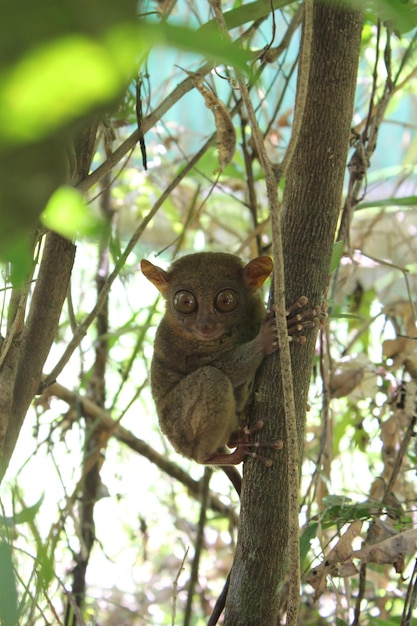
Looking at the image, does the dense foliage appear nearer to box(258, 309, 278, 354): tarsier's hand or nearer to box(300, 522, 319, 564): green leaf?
box(300, 522, 319, 564): green leaf

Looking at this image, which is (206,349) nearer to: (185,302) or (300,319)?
(185,302)

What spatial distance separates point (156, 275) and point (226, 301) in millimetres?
317

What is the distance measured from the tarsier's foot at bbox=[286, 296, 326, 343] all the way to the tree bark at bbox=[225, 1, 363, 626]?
0.09 ft

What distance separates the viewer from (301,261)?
73.8 inches

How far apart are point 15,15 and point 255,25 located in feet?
7.32

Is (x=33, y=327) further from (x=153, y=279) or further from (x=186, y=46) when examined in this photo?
(x=186, y=46)

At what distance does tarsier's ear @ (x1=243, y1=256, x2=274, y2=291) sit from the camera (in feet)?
8.42

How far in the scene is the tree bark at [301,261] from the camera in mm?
1790

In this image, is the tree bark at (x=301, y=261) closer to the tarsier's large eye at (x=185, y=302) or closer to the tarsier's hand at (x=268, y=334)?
the tarsier's hand at (x=268, y=334)

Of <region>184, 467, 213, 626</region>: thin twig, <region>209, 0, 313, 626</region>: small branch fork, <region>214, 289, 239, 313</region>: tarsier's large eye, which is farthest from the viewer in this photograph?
<region>184, 467, 213, 626</region>: thin twig

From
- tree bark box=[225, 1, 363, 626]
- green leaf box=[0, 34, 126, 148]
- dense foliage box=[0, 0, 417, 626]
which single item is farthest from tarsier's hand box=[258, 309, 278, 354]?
Result: green leaf box=[0, 34, 126, 148]

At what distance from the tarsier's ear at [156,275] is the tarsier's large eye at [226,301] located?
10.3 inches

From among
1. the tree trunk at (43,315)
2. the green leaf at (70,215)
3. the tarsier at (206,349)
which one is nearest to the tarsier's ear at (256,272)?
the tarsier at (206,349)

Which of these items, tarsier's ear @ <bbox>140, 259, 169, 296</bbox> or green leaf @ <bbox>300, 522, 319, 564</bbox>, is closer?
green leaf @ <bbox>300, 522, 319, 564</bbox>
